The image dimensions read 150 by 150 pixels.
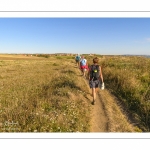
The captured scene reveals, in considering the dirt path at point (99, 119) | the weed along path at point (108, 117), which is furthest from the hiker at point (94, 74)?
the weed along path at point (108, 117)

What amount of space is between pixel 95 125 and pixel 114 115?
126 centimetres

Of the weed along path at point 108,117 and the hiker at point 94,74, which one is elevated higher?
the hiker at point 94,74

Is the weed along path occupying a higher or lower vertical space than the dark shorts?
lower

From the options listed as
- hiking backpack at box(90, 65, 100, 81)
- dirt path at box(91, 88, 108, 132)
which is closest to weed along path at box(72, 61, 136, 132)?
dirt path at box(91, 88, 108, 132)

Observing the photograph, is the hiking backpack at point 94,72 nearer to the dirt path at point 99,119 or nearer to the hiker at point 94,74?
the hiker at point 94,74

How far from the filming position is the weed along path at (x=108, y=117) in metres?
6.62

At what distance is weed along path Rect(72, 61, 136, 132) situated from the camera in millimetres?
6617

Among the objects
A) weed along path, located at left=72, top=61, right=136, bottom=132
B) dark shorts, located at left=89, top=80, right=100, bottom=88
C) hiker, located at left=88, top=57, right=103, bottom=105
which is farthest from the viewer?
dark shorts, located at left=89, top=80, right=100, bottom=88

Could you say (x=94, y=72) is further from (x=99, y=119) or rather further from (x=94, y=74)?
(x=99, y=119)

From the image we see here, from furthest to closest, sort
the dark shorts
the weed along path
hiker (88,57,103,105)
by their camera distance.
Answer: the dark shorts
hiker (88,57,103,105)
the weed along path

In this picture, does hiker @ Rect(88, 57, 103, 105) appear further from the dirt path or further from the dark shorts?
the dirt path
